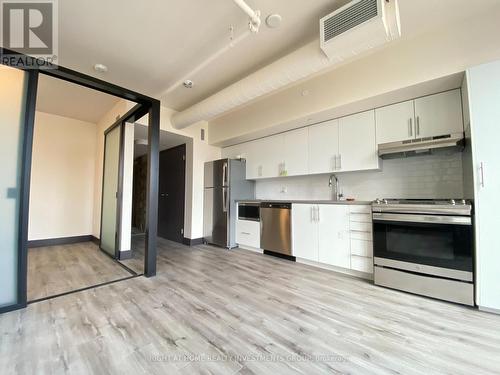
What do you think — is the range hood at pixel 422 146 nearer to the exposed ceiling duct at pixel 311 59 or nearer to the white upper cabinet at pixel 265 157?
the exposed ceiling duct at pixel 311 59

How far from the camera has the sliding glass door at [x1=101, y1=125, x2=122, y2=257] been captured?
11.6 ft

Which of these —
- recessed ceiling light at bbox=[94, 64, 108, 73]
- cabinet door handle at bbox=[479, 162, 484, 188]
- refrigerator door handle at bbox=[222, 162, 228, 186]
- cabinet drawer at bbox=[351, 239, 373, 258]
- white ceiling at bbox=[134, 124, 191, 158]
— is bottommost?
cabinet drawer at bbox=[351, 239, 373, 258]

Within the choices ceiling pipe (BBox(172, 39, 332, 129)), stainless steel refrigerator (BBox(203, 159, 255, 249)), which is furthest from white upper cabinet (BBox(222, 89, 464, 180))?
ceiling pipe (BBox(172, 39, 332, 129))

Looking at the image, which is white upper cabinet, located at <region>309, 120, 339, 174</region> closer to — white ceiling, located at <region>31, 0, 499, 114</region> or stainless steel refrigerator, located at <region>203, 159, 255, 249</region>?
white ceiling, located at <region>31, 0, 499, 114</region>

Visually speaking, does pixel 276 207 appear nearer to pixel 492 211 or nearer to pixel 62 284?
pixel 492 211

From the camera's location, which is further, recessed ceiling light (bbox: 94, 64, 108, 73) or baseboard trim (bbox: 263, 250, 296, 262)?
baseboard trim (bbox: 263, 250, 296, 262)

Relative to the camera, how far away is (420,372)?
121 centimetres

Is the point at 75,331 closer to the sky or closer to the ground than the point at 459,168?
closer to the ground

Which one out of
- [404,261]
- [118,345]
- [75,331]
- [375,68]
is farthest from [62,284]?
[375,68]

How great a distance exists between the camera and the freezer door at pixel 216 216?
4.09m

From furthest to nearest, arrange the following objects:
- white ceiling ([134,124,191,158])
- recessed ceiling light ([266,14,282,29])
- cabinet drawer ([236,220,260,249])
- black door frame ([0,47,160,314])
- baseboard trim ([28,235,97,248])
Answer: baseboard trim ([28,235,97,248]), white ceiling ([134,124,191,158]), cabinet drawer ([236,220,260,249]), recessed ceiling light ([266,14,282,29]), black door frame ([0,47,160,314])

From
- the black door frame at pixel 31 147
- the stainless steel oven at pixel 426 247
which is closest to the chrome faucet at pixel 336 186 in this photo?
the stainless steel oven at pixel 426 247

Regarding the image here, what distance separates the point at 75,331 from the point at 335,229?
2770mm

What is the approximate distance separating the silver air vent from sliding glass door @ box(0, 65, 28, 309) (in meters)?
2.81
